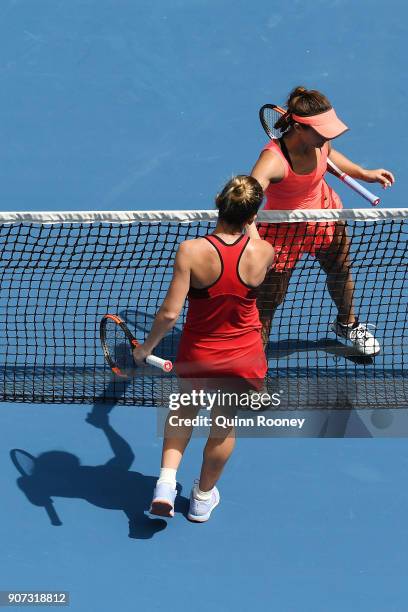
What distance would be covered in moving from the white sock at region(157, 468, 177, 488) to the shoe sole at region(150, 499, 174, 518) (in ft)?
0.42

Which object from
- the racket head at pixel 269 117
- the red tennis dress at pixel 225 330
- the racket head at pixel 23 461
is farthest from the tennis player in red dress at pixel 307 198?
the racket head at pixel 23 461

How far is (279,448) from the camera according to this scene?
6.37m

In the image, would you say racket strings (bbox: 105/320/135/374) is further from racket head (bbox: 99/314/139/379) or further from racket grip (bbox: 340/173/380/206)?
racket grip (bbox: 340/173/380/206)

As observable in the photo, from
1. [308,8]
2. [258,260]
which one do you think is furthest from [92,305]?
[308,8]

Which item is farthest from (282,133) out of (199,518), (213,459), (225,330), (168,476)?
(199,518)

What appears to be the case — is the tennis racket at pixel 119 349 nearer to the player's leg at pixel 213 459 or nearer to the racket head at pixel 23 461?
the racket head at pixel 23 461

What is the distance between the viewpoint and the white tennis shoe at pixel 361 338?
688cm

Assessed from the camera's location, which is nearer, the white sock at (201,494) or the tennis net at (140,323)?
the white sock at (201,494)

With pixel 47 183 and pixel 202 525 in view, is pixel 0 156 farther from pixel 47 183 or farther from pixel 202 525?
pixel 202 525

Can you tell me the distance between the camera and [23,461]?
20.5 ft

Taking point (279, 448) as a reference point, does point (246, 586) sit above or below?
below

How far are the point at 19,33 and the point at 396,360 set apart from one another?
4.77 meters

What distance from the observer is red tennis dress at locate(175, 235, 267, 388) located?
17.0 feet

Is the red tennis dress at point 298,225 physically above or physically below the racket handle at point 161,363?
above
